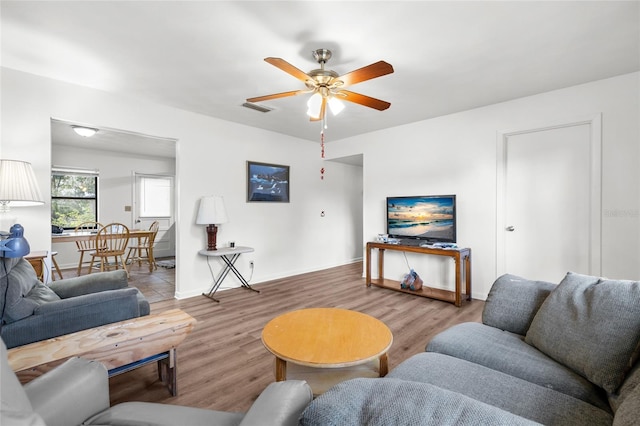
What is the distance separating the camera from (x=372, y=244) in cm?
450

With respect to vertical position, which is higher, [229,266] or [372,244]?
[372,244]

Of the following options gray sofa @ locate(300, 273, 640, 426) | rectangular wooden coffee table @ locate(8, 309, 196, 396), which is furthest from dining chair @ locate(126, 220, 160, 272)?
gray sofa @ locate(300, 273, 640, 426)

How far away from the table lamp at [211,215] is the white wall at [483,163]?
7.96 feet

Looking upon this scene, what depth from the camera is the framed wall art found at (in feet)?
15.1

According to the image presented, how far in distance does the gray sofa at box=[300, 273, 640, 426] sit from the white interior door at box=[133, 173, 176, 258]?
6952 millimetres

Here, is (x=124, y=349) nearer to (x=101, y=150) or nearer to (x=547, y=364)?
(x=547, y=364)

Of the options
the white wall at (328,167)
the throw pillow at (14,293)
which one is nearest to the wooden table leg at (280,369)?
the throw pillow at (14,293)

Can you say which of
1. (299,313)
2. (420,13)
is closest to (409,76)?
(420,13)

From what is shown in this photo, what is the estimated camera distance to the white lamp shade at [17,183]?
233 centimetres

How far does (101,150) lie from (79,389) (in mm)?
6555

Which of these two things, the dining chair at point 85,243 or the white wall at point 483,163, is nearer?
the white wall at point 483,163

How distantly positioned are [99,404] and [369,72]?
2.28 metres

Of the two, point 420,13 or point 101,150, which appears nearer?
point 420,13

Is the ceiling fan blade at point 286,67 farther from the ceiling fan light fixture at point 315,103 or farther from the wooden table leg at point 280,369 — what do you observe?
the wooden table leg at point 280,369
